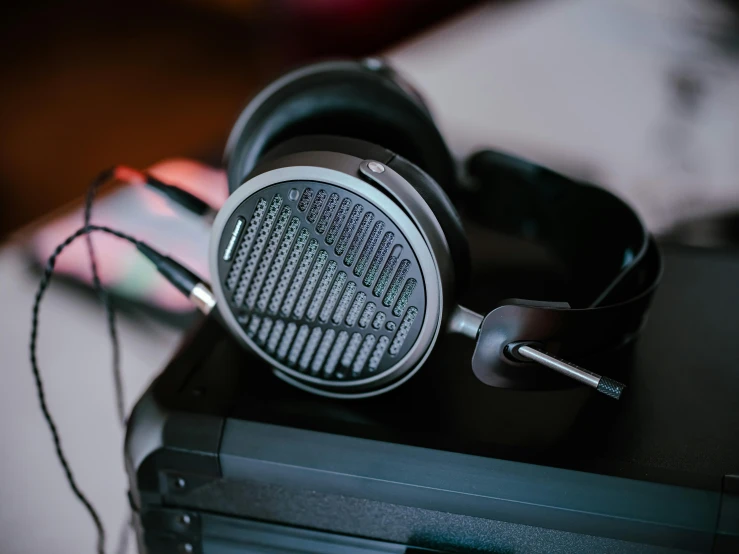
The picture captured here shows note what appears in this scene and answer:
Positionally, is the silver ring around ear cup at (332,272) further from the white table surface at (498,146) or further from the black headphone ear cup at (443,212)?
the white table surface at (498,146)

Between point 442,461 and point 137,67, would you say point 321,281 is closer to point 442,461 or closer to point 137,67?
point 442,461

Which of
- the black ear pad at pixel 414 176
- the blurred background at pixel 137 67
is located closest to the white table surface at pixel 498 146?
the blurred background at pixel 137 67

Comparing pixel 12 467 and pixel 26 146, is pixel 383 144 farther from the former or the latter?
pixel 26 146

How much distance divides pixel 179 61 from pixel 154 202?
1.33 metres

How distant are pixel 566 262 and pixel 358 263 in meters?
0.26

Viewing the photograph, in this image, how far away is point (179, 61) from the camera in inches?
85.4

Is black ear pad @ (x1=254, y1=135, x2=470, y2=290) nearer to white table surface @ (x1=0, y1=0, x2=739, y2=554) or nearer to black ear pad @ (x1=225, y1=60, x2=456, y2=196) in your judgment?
black ear pad @ (x1=225, y1=60, x2=456, y2=196)

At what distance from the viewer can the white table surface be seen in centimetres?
68

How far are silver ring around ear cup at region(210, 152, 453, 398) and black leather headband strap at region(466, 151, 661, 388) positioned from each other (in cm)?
5

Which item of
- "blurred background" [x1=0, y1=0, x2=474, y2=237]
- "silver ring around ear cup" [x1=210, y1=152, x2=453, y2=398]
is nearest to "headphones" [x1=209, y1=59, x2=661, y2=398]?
"silver ring around ear cup" [x1=210, y1=152, x2=453, y2=398]

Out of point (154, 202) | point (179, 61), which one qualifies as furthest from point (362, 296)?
point (179, 61)

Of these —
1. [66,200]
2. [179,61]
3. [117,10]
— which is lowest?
[66,200]

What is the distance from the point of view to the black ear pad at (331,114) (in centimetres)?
51

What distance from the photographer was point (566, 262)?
634 millimetres
